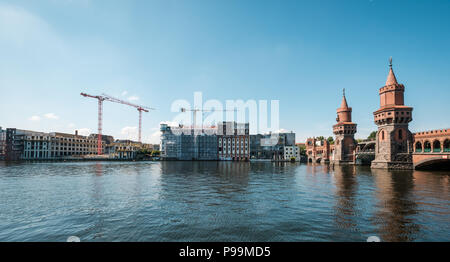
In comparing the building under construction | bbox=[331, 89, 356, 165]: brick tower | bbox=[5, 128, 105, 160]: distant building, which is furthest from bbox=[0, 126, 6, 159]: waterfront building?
bbox=[331, 89, 356, 165]: brick tower

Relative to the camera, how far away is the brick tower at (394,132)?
6519cm

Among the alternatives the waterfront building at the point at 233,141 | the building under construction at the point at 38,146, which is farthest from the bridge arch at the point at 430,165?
the building under construction at the point at 38,146

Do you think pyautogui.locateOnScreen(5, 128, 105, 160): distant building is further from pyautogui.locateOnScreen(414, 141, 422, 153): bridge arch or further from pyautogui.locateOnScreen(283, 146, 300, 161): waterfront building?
pyautogui.locateOnScreen(414, 141, 422, 153): bridge arch

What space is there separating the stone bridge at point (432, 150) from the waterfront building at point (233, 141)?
99.2 metres

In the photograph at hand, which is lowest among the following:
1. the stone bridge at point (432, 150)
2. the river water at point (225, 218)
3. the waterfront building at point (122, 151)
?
the waterfront building at point (122, 151)

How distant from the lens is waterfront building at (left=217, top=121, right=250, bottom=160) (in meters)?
156

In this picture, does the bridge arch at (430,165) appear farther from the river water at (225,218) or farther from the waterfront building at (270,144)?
the waterfront building at (270,144)

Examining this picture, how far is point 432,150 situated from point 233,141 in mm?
112957

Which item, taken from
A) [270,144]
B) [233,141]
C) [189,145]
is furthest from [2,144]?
[270,144]

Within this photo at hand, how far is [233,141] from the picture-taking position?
6275 inches

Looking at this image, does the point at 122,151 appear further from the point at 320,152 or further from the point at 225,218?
the point at 225,218
